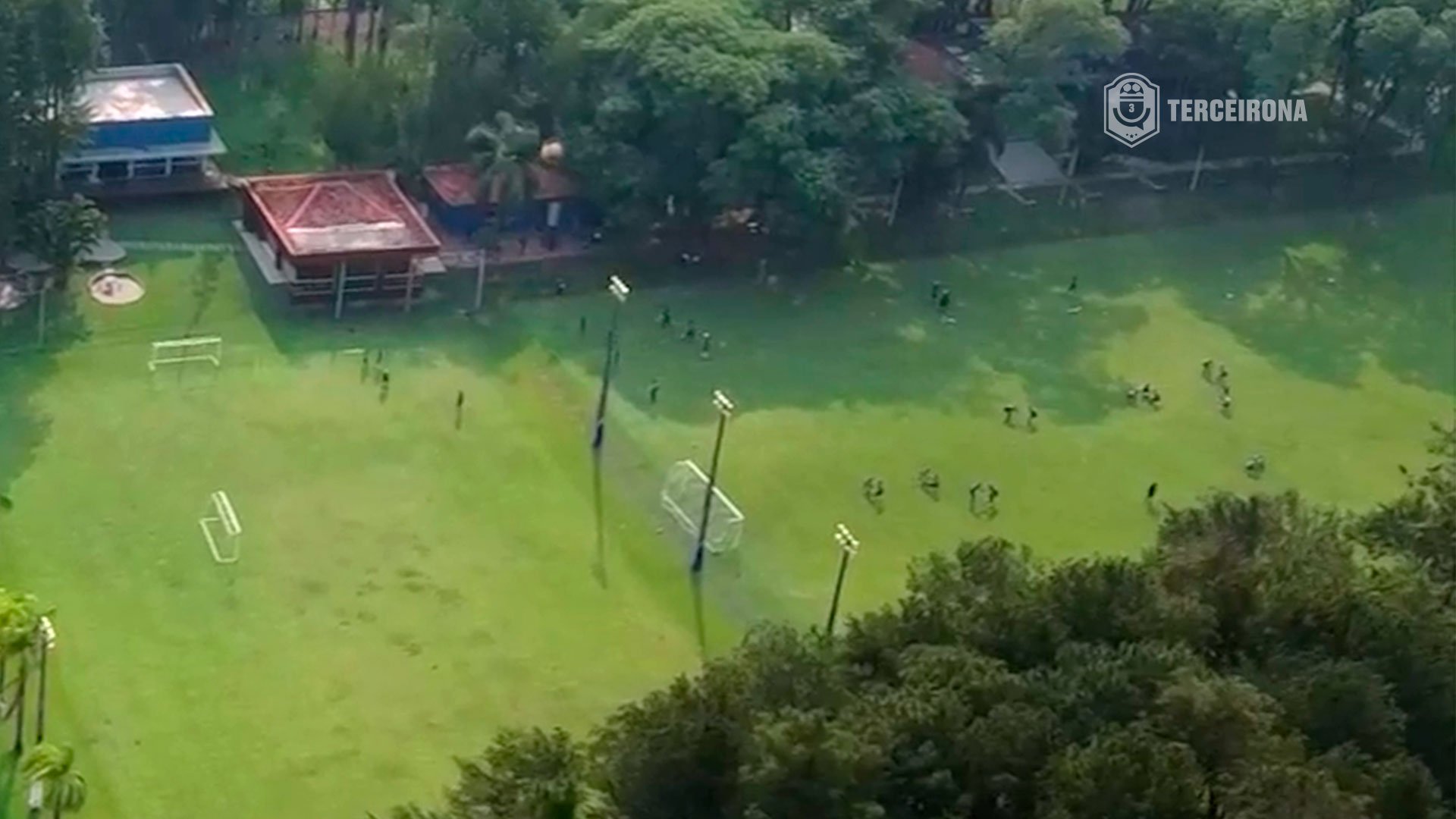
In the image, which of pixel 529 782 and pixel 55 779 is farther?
pixel 55 779

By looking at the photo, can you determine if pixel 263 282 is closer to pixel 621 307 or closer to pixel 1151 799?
pixel 621 307

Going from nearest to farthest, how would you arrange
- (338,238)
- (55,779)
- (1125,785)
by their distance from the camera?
1. (1125,785)
2. (55,779)
3. (338,238)

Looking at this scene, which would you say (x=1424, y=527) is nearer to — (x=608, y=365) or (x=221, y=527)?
(x=608, y=365)

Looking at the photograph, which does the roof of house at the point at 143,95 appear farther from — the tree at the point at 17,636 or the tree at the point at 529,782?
the tree at the point at 529,782

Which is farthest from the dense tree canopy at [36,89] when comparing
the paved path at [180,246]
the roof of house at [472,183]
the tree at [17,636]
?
the tree at [17,636]

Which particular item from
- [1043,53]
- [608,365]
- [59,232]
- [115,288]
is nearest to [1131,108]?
[1043,53]

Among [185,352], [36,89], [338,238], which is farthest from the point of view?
[338,238]

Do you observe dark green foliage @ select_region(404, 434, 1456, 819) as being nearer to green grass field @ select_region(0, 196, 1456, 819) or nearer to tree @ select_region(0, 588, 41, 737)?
green grass field @ select_region(0, 196, 1456, 819)

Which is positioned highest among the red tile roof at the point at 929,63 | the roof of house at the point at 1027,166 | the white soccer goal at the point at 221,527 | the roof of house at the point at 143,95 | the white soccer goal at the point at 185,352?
the red tile roof at the point at 929,63
